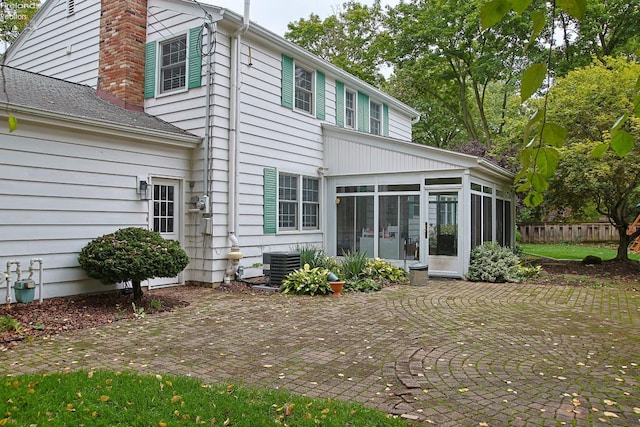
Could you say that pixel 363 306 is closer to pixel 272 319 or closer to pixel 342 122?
pixel 272 319

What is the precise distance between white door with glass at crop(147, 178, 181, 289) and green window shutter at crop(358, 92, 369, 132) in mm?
7015

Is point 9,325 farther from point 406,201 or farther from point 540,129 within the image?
point 406,201

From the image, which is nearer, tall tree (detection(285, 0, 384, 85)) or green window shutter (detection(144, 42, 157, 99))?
green window shutter (detection(144, 42, 157, 99))

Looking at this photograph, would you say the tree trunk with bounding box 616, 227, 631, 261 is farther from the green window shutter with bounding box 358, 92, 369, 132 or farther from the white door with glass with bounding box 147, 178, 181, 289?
the white door with glass with bounding box 147, 178, 181, 289

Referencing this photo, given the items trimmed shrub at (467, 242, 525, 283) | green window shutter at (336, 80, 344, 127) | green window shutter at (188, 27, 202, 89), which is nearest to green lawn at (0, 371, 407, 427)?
green window shutter at (188, 27, 202, 89)

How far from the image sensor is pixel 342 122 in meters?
13.8

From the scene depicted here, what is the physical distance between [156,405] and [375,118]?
13746 millimetres

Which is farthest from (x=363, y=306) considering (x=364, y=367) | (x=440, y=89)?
(x=440, y=89)

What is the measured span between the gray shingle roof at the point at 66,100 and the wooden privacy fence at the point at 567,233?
20.1 m

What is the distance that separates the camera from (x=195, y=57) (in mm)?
9727

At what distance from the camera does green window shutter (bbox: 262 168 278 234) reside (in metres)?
10.7

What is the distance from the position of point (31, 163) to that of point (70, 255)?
5.20 ft

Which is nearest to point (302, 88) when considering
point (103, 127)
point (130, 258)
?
point (103, 127)

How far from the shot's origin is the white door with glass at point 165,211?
917 cm
